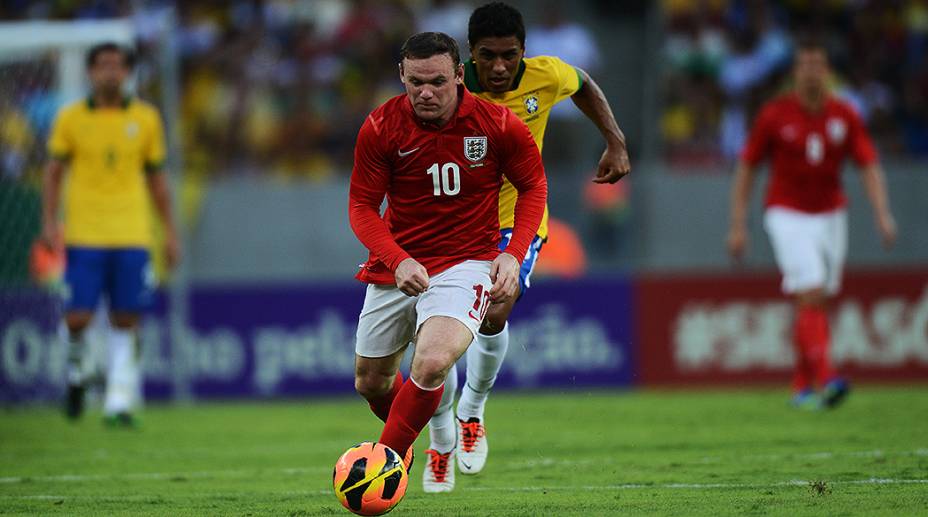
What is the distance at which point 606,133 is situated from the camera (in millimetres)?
7664

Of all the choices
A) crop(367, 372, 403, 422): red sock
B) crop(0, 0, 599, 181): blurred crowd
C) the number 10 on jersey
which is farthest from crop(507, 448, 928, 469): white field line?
crop(0, 0, 599, 181): blurred crowd

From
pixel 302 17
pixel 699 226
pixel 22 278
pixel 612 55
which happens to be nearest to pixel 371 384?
→ pixel 22 278

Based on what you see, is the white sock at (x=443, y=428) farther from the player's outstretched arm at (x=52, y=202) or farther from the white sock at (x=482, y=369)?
the player's outstretched arm at (x=52, y=202)

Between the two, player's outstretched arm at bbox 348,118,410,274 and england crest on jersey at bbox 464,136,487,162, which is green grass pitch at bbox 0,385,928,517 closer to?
player's outstretched arm at bbox 348,118,410,274

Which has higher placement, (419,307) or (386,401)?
(419,307)

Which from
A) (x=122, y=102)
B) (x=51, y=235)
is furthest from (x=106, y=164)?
(x=51, y=235)

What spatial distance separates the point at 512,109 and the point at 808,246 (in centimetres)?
468

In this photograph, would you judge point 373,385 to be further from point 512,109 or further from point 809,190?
point 809,190

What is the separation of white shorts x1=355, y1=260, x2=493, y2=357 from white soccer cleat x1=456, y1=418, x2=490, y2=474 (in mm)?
957

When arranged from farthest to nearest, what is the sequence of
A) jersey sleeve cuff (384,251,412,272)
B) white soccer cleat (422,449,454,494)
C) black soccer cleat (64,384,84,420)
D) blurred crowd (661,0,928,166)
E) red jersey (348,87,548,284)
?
blurred crowd (661,0,928,166)
black soccer cleat (64,384,84,420)
white soccer cleat (422,449,454,494)
red jersey (348,87,548,284)
jersey sleeve cuff (384,251,412,272)

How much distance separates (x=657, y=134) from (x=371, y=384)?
32.4ft

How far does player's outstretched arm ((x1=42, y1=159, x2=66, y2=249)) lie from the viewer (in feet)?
36.2

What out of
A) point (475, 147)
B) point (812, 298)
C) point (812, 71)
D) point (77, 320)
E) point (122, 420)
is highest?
point (812, 71)

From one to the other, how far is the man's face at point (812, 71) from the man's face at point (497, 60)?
15.1ft
